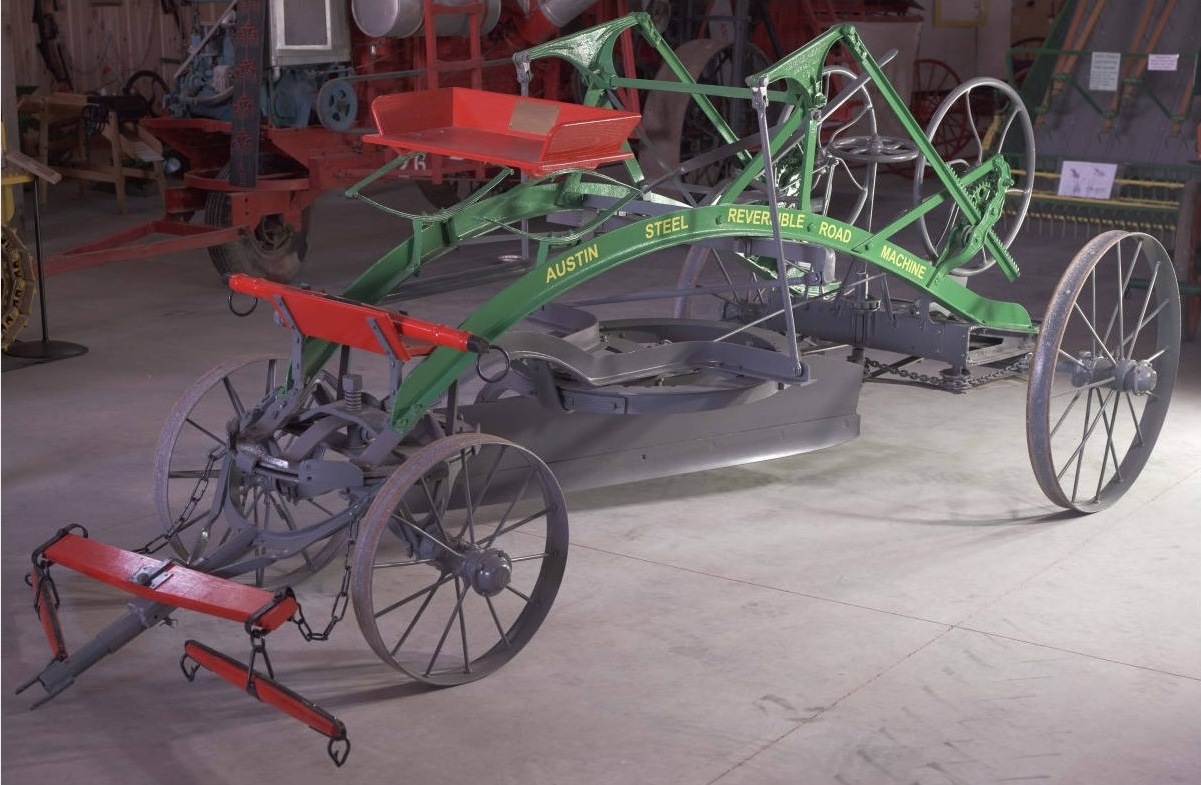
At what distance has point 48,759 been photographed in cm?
332

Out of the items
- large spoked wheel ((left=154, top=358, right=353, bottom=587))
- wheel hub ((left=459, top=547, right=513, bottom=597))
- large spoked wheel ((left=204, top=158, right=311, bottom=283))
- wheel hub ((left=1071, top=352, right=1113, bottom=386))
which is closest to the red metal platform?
large spoked wheel ((left=154, top=358, right=353, bottom=587))

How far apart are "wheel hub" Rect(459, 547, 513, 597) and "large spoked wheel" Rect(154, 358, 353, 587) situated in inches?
12.3

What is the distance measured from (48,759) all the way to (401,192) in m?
9.00

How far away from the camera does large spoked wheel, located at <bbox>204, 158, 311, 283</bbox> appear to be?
26.7 ft

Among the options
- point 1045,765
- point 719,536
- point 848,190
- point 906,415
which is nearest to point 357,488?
point 719,536

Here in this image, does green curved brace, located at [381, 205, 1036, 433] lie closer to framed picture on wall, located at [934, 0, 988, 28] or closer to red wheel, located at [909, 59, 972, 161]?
red wheel, located at [909, 59, 972, 161]

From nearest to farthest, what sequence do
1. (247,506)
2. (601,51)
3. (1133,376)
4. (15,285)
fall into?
(1133,376)
(247,506)
(601,51)
(15,285)

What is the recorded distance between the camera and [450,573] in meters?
3.71

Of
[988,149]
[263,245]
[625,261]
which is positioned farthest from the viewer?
[263,245]

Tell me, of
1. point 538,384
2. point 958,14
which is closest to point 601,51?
point 538,384

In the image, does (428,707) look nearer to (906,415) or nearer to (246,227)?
(906,415)

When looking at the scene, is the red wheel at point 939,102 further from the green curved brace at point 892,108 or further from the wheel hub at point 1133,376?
the wheel hub at point 1133,376

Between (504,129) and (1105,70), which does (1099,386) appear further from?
(1105,70)

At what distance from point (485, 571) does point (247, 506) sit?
170cm
